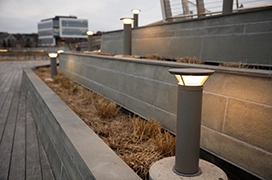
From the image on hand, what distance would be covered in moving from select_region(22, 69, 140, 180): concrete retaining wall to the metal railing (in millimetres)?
3889

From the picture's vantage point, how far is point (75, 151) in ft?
6.36

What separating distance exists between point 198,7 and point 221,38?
8.35 feet

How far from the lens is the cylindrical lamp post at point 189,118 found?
1393 millimetres

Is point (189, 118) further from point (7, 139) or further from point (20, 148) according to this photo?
point (7, 139)

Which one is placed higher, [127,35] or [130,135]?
[127,35]

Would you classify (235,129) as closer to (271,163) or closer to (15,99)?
(271,163)

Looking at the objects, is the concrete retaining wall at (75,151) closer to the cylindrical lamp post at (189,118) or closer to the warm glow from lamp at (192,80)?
the cylindrical lamp post at (189,118)

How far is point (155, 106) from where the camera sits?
296 centimetres

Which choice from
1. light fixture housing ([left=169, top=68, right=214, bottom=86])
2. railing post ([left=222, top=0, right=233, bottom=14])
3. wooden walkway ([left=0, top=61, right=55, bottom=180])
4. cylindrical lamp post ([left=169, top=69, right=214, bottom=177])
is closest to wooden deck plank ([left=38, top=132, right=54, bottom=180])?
wooden walkway ([left=0, top=61, right=55, bottom=180])

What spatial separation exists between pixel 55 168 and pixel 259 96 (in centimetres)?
211

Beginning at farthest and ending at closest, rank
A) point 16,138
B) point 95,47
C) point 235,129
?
point 95,47 → point 16,138 → point 235,129

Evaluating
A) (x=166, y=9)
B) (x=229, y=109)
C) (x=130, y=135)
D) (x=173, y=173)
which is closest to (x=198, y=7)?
(x=166, y=9)

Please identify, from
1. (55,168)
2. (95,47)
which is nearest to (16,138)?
(55,168)

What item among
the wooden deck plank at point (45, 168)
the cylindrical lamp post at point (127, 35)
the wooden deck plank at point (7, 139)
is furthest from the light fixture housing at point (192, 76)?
the cylindrical lamp post at point (127, 35)
